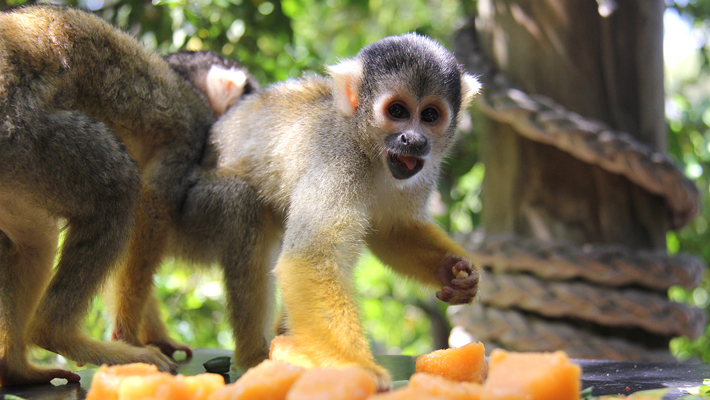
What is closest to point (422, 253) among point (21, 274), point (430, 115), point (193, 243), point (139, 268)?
point (430, 115)

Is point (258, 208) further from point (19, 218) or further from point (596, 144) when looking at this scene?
point (596, 144)

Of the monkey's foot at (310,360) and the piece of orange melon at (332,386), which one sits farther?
the monkey's foot at (310,360)

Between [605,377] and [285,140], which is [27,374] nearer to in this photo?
[285,140]

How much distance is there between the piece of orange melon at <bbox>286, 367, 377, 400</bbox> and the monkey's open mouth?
0.91 metres

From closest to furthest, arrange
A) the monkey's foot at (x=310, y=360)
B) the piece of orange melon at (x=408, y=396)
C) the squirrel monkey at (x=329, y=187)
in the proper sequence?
the piece of orange melon at (x=408, y=396) < the monkey's foot at (x=310, y=360) < the squirrel monkey at (x=329, y=187)

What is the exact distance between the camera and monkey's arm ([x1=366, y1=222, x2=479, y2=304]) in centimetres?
245

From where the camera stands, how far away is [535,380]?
1.41 meters

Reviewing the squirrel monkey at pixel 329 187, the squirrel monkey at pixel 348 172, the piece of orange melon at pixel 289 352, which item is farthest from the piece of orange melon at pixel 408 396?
the squirrel monkey at pixel 329 187

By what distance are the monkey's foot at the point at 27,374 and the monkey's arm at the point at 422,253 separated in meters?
1.22

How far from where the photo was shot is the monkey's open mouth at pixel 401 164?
2.22 metres

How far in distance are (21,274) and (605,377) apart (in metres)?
2.05

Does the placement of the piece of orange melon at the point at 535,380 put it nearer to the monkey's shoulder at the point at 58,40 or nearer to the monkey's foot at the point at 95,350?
the monkey's foot at the point at 95,350

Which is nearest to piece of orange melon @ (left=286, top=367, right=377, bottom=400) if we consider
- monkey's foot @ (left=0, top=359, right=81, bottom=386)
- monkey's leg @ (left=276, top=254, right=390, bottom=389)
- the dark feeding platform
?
monkey's leg @ (left=276, top=254, right=390, bottom=389)

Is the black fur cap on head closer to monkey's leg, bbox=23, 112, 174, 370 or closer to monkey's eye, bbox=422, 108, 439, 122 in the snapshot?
monkey's eye, bbox=422, 108, 439, 122
